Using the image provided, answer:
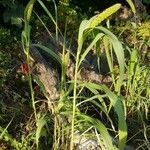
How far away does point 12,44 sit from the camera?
4234mm

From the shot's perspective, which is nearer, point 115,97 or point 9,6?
point 115,97

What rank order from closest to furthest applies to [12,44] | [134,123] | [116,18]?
[134,123] < [12,44] < [116,18]

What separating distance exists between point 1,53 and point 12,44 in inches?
11.3

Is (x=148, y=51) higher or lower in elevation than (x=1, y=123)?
lower

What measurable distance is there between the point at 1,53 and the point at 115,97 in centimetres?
187

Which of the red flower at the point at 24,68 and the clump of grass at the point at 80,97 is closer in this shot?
the clump of grass at the point at 80,97

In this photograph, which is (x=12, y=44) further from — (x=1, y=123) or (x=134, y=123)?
(x=134, y=123)

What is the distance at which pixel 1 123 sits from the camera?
10.8ft

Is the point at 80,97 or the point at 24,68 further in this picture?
the point at 24,68

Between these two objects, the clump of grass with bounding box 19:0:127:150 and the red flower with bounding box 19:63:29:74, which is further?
the red flower with bounding box 19:63:29:74

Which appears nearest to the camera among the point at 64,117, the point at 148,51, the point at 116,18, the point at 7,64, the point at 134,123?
the point at 64,117

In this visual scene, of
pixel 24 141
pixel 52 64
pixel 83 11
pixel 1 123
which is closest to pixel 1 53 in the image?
pixel 52 64

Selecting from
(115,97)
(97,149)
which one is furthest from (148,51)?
(115,97)

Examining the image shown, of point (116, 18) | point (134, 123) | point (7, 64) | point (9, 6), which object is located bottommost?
point (134, 123)
